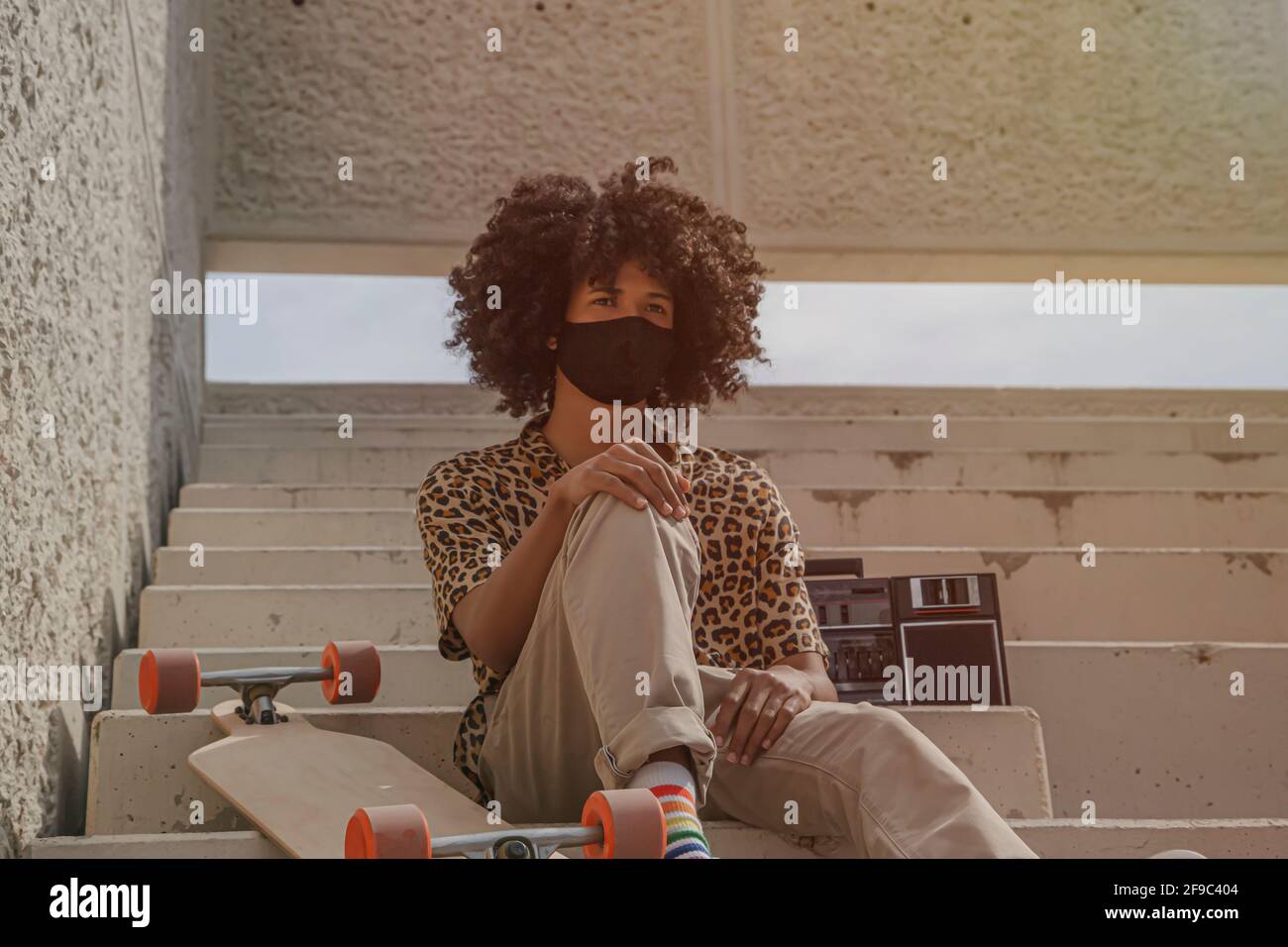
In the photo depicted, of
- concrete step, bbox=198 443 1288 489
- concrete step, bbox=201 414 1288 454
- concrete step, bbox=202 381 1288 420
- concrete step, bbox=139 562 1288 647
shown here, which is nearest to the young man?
concrete step, bbox=139 562 1288 647

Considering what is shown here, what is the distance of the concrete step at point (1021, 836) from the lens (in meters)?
1.59

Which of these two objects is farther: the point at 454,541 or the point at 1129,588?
the point at 1129,588

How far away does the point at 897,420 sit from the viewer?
3.90 m

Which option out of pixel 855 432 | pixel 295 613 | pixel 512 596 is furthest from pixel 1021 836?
pixel 855 432

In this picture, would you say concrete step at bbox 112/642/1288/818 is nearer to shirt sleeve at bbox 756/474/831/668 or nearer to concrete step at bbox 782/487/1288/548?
shirt sleeve at bbox 756/474/831/668

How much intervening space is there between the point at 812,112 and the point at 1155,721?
117 inches

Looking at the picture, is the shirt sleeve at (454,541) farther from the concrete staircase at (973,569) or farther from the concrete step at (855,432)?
the concrete step at (855,432)

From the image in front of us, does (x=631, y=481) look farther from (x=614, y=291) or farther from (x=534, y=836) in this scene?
(x=614, y=291)

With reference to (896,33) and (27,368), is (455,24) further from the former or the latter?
(27,368)

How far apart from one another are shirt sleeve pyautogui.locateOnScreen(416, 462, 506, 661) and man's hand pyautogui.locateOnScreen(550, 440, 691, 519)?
0.24 metres

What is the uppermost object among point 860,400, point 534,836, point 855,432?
point 860,400

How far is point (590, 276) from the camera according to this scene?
214 cm

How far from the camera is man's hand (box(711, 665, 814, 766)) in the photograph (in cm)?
166
